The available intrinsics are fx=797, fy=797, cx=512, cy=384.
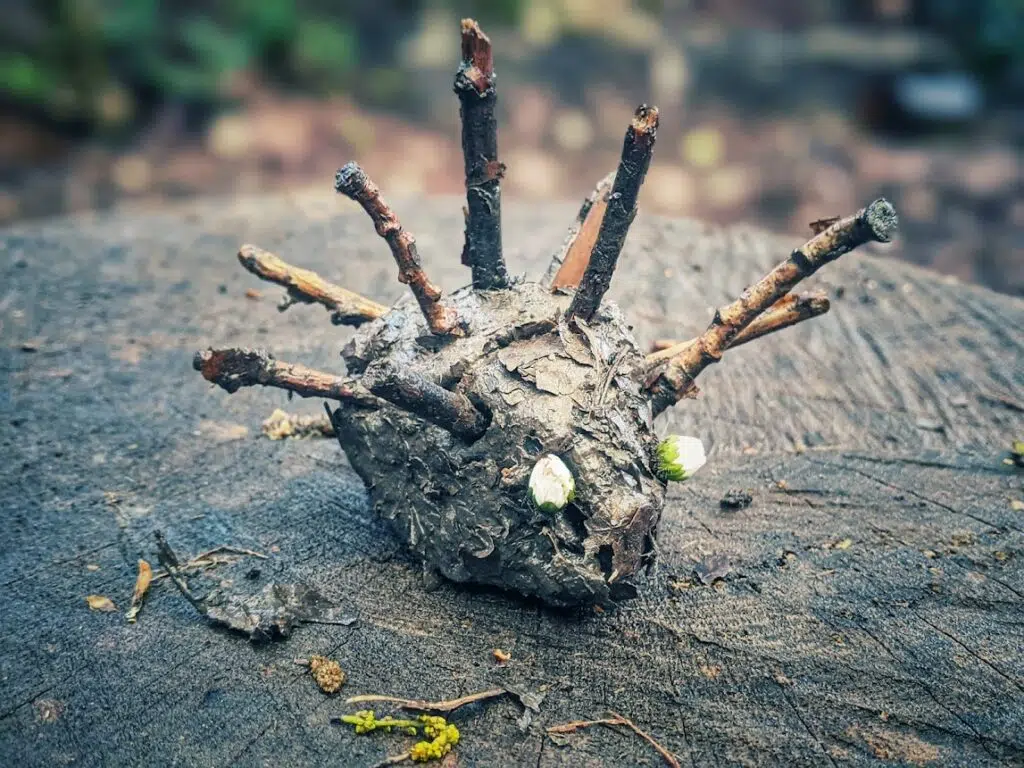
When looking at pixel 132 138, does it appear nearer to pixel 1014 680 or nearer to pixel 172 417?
pixel 172 417

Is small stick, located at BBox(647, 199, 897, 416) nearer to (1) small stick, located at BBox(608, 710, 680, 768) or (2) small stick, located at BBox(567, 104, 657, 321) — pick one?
(2) small stick, located at BBox(567, 104, 657, 321)

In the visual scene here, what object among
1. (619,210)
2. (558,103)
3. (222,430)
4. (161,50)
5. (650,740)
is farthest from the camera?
(558,103)

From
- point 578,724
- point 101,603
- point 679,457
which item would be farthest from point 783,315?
point 101,603

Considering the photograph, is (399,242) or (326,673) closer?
(326,673)

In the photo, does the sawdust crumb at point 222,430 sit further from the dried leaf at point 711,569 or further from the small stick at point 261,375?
the dried leaf at point 711,569

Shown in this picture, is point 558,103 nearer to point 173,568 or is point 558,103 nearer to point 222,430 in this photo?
point 222,430

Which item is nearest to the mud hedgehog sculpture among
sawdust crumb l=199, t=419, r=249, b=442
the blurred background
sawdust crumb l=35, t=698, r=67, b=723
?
sawdust crumb l=199, t=419, r=249, b=442
